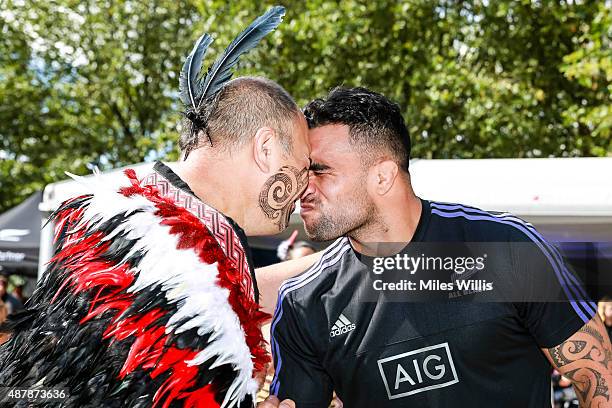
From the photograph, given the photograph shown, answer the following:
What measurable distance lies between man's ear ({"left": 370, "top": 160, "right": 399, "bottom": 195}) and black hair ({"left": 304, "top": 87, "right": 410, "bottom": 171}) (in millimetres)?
69

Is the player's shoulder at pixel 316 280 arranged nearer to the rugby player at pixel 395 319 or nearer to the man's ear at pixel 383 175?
the rugby player at pixel 395 319

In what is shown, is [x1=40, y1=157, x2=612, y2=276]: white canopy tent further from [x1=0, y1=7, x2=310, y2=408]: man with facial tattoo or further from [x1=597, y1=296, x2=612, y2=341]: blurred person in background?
[x1=0, y1=7, x2=310, y2=408]: man with facial tattoo

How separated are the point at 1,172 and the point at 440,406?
19791mm

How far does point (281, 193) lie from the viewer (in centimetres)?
294

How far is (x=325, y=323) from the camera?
10.9 feet

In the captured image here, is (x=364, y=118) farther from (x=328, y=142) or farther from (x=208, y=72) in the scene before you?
(x=208, y=72)

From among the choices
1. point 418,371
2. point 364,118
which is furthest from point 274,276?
point 418,371

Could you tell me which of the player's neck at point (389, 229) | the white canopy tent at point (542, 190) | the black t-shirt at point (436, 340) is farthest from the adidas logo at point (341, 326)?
the white canopy tent at point (542, 190)

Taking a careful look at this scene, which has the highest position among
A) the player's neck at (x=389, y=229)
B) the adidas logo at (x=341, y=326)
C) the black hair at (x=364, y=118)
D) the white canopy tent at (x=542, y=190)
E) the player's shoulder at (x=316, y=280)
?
the white canopy tent at (x=542, y=190)

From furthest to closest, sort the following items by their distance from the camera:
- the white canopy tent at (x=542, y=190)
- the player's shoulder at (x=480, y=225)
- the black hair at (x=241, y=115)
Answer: the white canopy tent at (x=542, y=190) < the player's shoulder at (x=480, y=225) < the black hair at (x=241, y=115)

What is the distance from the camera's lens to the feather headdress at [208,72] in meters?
2.82

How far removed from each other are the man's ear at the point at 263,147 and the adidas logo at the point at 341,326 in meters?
0.86

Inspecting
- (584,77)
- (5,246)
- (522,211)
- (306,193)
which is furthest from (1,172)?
(306,193)

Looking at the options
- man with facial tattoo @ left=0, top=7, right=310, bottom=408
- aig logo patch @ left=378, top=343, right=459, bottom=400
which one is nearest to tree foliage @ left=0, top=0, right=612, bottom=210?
aig logo patch @ left=378, top=343, right=459, bottom=400
